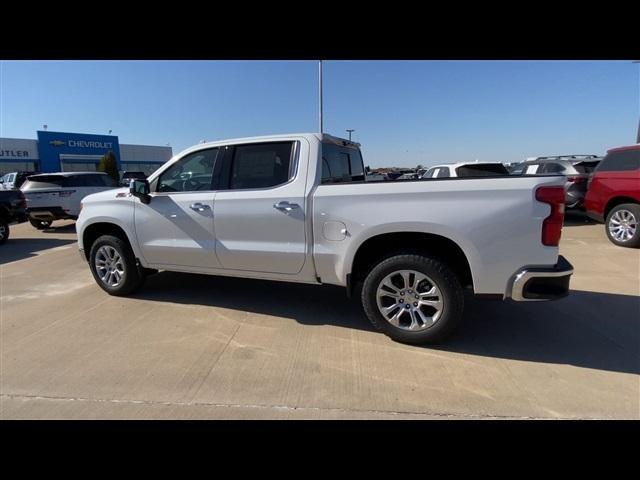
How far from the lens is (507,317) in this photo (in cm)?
394

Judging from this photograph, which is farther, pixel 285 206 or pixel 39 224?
pixel 39 224

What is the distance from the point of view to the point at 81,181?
11.1 metres

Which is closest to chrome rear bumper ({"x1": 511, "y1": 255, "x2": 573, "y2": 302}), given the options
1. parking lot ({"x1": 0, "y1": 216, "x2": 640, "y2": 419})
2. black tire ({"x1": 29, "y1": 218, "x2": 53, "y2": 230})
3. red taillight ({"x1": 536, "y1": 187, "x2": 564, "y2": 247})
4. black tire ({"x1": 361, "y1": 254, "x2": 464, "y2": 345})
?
red taillight ({"x1": 536, "y1": 187, "x2": 564, "y2": 247})

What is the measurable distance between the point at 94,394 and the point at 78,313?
1.98 meters

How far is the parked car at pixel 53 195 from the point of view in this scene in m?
10.4

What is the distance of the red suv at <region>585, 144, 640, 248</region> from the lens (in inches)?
266

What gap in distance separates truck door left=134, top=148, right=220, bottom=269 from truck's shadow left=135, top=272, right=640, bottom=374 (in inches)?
26.8

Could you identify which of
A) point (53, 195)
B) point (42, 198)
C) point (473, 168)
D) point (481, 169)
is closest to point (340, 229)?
point (473, 168)

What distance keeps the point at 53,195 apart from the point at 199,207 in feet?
29.7

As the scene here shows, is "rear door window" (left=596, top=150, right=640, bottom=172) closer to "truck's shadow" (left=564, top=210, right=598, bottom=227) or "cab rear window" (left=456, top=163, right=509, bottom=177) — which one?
"cab rear window" (left=456, top=163, right=509, bottom=177)

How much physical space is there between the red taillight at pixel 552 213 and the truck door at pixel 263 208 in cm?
197

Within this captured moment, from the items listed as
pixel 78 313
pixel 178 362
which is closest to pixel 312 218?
pixel 178 362

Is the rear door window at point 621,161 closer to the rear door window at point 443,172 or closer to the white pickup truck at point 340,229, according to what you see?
the rear door window at point 443,172

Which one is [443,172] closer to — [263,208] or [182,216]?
[263,208]
